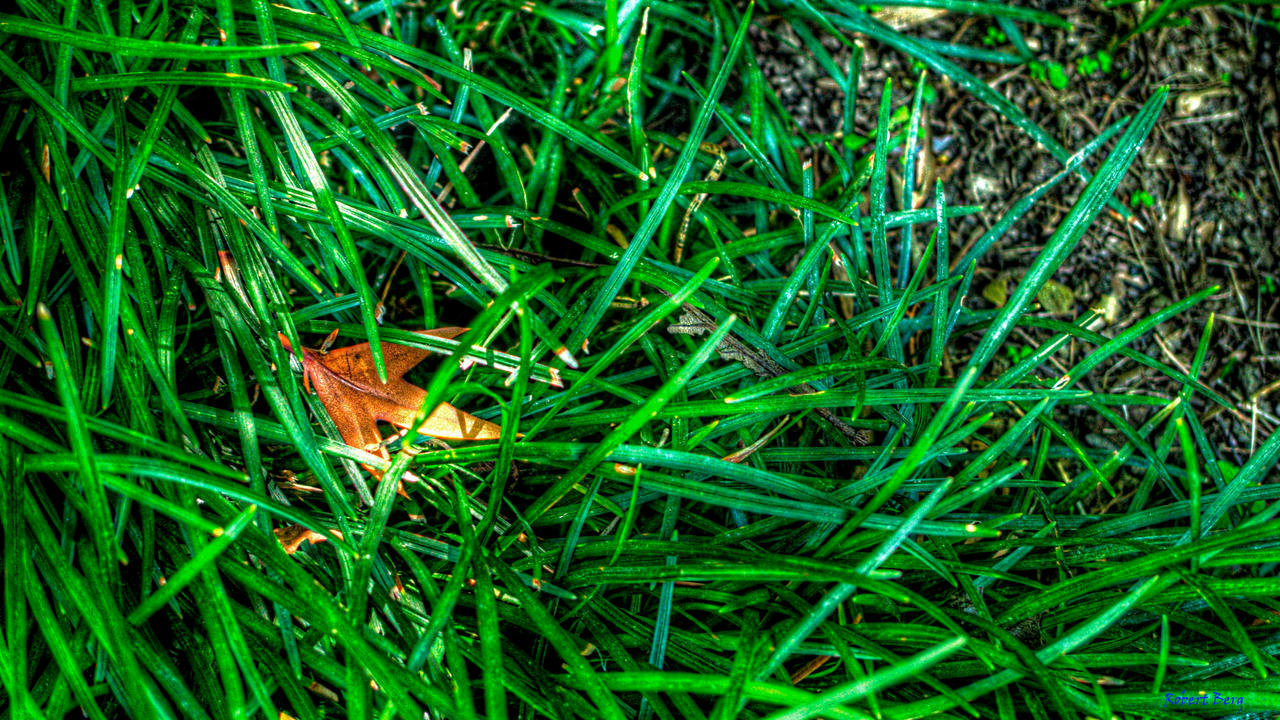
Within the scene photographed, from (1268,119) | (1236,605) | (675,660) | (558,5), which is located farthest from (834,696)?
(1268,119)

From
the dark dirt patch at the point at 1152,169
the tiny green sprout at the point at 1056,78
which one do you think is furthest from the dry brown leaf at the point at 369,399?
the tiny green sprout at the point at 1056,78

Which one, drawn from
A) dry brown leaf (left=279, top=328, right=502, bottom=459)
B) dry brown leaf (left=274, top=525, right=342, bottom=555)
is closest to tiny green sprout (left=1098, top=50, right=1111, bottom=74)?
dry brown leaf (left=279, top=328, right=502, bottom=459)

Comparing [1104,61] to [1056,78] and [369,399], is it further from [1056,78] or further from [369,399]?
[369,399]

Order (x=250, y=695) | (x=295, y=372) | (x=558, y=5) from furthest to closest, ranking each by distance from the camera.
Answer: (x=558, y=5) → (x=295, y=372) → (x=250, y=695)

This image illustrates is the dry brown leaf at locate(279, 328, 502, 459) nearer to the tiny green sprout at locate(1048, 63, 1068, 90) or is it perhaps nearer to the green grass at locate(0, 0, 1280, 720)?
the green grass at locate(0, 0, 1280, 720)

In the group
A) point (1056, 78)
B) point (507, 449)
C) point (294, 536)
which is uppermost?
point (1056, 78)

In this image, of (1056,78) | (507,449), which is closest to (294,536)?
(507,449)

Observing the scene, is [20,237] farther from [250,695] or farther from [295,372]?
[250,695]
